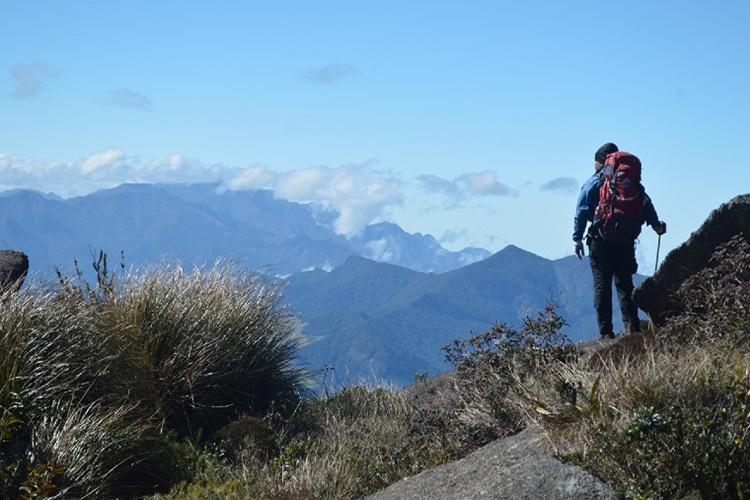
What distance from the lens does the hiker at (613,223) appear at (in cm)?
1099

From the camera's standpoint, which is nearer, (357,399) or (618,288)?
(357,399)

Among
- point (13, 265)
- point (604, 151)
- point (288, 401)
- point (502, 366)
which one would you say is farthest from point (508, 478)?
point (13, 265)

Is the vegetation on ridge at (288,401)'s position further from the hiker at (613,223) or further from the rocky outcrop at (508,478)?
the hiker at (613,223)

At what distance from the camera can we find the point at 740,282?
8375 millimetres

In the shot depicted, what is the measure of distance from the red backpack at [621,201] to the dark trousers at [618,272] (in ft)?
0.55

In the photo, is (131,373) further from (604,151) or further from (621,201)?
(604,151)

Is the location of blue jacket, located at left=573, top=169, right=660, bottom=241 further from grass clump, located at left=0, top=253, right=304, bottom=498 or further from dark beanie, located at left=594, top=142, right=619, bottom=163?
grass clump, located at left=0, top=253, right=304, bottom=498

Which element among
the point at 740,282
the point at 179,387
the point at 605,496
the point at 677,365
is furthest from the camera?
the point at 179,387

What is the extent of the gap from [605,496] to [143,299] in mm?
5231

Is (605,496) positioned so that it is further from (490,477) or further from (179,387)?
(179,387)

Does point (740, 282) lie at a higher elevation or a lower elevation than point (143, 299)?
lower

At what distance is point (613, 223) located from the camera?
10984 mm

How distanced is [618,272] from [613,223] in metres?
0.62

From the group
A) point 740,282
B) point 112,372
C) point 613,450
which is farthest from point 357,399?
point 613,450
